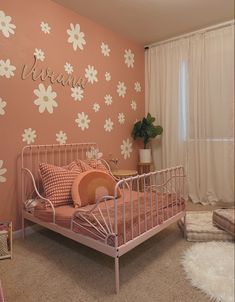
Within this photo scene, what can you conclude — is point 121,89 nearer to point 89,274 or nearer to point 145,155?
point 145,155

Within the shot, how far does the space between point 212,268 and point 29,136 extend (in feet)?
6.86

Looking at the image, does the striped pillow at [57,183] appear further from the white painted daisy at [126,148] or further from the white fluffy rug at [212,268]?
the white painted daisy at [126,148]

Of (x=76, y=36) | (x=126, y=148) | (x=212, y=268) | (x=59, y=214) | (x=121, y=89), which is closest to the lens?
(x=212, y=268)

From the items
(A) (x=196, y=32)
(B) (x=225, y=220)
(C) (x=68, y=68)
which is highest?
(A) (x=196, y=32)

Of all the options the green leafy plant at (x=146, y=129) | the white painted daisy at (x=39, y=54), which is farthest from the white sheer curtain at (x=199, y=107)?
the white painted daisy at (x=39, y=54)

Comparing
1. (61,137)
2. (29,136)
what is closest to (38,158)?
(29,136)

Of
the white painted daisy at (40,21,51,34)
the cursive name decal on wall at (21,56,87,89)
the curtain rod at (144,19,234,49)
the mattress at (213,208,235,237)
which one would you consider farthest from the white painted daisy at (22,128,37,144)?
the curtain rod at (144,19,234,49)

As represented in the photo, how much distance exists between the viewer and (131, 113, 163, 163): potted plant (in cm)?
380

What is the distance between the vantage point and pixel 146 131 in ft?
12.4

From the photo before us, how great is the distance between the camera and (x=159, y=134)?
393 centimetres

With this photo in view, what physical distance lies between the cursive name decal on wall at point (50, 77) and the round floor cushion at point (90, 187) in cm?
117

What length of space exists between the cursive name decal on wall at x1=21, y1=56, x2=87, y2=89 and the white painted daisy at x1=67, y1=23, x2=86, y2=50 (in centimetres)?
41

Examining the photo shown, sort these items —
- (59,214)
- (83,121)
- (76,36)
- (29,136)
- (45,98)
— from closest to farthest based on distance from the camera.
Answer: (59,214) < (29,136) < (45,98) < (76,36) < (83,121)

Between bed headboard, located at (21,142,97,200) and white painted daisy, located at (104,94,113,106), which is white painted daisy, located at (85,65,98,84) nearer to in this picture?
white painted daisy, located at (104,94,113,106)
